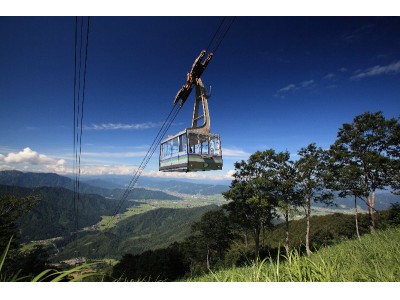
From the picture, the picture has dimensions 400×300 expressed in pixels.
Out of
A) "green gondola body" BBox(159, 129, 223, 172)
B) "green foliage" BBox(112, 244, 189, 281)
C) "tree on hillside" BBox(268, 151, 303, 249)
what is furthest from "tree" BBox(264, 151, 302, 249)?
"green foliage" BBox(112, 244, 189, 281)

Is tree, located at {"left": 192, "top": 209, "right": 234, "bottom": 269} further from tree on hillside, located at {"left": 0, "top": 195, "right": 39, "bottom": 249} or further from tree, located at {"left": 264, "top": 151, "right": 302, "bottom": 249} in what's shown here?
tree on hillside, located at {"left": 0, "top": 195, "right": 39, "bottom": 249}

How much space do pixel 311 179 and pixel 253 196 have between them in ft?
19.8

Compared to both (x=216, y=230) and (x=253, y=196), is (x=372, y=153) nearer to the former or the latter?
(x=253, y=196)

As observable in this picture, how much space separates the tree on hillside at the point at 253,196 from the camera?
17922 mm

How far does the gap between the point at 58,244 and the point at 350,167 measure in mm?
223231

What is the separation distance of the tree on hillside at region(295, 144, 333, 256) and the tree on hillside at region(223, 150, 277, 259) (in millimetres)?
3093

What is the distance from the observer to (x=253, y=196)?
57.7ft

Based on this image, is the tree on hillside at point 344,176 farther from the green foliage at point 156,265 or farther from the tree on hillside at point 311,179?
the green foliage at point 156,265

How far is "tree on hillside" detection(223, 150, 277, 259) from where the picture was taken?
17922mm

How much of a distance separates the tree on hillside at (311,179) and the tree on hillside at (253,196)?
3093 millimetres

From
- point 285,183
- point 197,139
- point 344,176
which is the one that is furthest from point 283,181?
point 197,139
